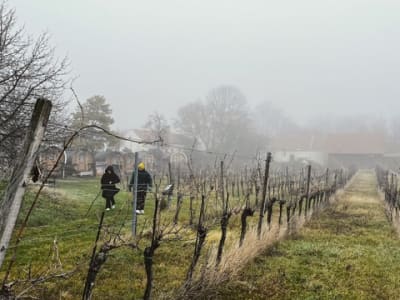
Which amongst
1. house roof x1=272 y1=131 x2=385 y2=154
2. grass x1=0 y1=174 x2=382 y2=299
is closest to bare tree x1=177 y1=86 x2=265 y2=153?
house roof x1=272 y1=131 x2=385 y2=154

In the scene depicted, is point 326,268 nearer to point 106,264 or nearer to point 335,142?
point 106,264

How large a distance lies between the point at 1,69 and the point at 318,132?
253ft

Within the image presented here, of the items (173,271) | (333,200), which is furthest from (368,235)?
(333,200)

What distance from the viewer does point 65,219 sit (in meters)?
11.0

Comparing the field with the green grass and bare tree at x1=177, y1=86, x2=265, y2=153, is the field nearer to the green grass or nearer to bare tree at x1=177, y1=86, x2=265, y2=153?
the green grass

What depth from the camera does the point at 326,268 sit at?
6.29 meters

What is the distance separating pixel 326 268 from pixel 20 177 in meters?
Answer: 5.59

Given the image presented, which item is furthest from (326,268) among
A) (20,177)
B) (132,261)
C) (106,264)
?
(20,177)

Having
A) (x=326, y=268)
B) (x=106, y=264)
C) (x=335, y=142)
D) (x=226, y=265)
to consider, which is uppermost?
(x=335, y=142)

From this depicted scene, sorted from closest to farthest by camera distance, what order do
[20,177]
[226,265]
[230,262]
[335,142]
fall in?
[20,177]
[226,265]
[230,262]
[335,142]

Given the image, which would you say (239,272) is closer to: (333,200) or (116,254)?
(116,254)

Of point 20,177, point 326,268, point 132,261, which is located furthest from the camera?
point 326,268

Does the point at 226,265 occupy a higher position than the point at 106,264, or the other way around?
the point at 226,265

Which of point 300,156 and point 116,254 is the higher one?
point 300,156
